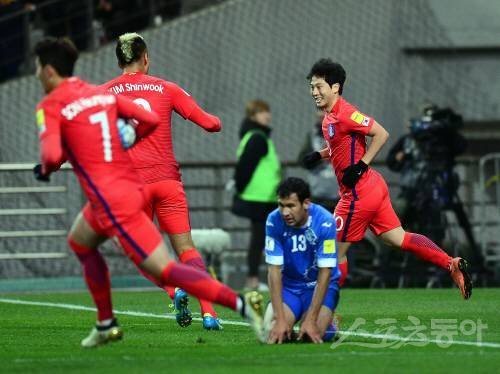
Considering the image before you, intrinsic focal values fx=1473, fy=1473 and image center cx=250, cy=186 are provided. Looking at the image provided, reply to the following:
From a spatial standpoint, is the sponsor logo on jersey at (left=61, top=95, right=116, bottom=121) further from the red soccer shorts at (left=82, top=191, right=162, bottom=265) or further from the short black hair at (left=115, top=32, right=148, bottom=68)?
the short black hair at (left=115, top=32, right=148, bottom=68)

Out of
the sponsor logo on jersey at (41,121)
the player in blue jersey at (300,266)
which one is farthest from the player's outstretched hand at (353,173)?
the sponsor logo on jersey at (41,121)

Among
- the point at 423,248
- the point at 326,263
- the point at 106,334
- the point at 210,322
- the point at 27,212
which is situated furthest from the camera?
the point at 27,212

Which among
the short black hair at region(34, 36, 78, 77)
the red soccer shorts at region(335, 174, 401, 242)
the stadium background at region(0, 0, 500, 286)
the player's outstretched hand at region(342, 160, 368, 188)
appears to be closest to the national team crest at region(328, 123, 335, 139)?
the player's outstretched hand at region(342, 160, 368, 188)

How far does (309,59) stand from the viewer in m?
21.7

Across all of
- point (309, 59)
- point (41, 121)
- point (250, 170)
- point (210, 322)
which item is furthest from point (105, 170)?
point (309, 59)

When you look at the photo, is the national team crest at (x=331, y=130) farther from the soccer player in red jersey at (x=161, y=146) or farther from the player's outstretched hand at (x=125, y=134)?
the player's outstretched hand at (x=125, y=134)

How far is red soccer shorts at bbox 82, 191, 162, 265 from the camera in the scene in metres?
8.97

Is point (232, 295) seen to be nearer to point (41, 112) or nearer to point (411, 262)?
point (41, 112)

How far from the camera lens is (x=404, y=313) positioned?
13.2 meters

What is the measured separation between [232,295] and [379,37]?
1333 cm

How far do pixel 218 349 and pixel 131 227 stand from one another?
1077mm

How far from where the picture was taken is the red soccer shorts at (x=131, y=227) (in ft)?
29.4

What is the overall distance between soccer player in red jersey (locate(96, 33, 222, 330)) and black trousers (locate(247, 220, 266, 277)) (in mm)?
6628

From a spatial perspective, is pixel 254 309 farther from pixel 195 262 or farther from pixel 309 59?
pixel 309 59
